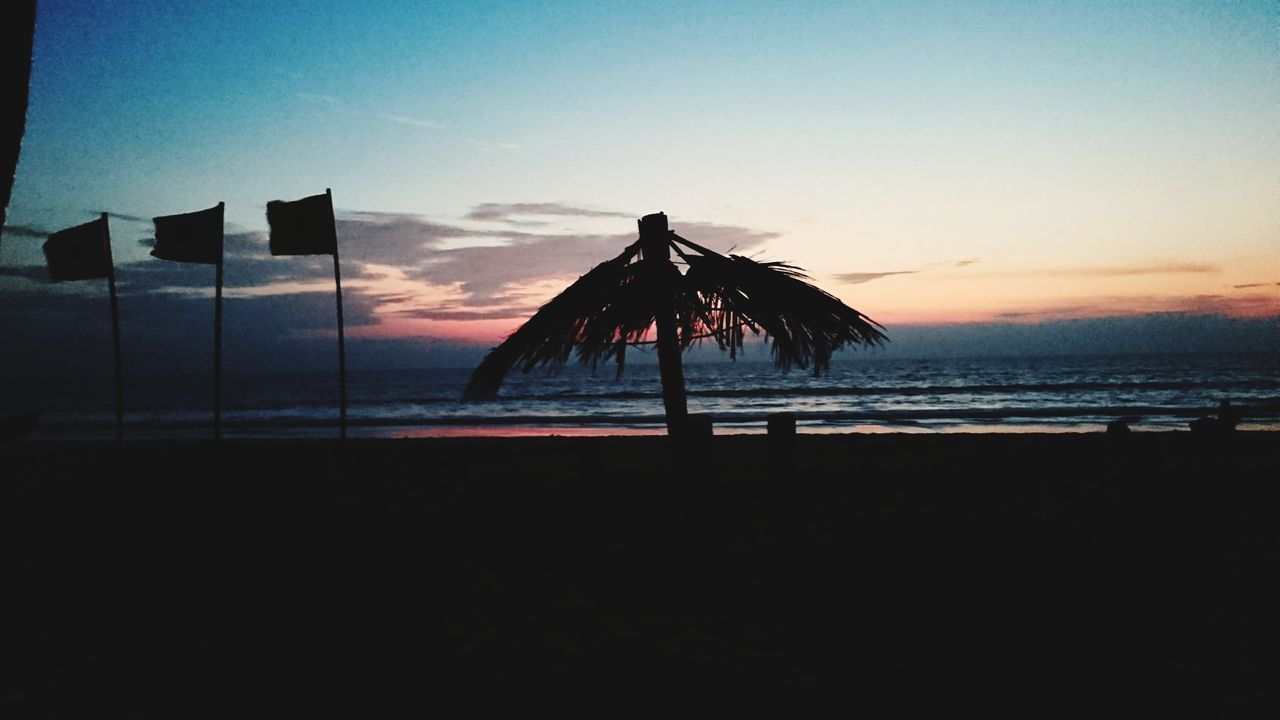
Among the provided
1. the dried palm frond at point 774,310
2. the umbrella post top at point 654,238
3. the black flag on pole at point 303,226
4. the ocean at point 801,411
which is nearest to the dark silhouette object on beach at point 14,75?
the umbrella post top at point 654,238

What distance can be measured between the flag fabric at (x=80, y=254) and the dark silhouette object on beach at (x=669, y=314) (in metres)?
9.92

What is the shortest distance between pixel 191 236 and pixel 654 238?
879 centimetres

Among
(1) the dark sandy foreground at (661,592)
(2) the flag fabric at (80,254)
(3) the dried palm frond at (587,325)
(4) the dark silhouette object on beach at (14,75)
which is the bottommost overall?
(1) the dark sandy foreground at (661,592)

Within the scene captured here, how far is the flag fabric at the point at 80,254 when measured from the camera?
435 inches

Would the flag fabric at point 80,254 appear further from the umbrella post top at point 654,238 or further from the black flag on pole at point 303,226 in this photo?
the umbrella post top at point 654,238

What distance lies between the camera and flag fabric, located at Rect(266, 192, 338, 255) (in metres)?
9.63

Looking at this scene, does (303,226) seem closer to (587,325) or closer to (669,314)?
(587,325)

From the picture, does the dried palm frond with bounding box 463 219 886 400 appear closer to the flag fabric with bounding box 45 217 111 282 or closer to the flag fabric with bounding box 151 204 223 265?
the flag fabric with bounding box 151 204 223 265

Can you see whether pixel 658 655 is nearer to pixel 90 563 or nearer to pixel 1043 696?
pixel 1043 696

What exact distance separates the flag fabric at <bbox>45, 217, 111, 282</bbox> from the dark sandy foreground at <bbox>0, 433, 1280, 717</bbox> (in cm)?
409

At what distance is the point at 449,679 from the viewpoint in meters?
3.54

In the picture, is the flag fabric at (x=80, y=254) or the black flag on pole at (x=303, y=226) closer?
the black flag on pole at (x=303, y=226)

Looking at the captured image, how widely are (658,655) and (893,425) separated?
20.6m

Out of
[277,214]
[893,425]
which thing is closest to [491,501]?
[277,214]
